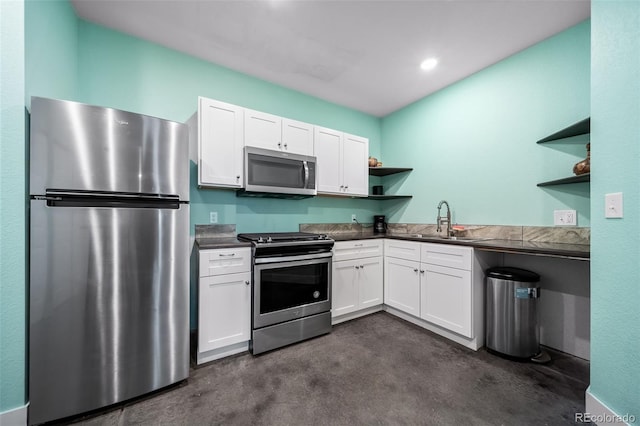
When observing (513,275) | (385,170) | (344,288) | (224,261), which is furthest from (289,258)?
(385,170)

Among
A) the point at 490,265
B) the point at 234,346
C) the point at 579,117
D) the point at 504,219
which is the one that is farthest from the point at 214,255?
the point at 579,117

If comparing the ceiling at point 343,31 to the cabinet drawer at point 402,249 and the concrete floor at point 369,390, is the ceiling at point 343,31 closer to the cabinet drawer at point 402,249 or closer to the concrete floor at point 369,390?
the cabinet drawer at point 402,249

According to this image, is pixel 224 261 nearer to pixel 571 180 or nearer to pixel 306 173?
pixel 306 173

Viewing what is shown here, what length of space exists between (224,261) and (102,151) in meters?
1.08

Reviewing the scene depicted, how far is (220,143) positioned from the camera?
7.18 feet

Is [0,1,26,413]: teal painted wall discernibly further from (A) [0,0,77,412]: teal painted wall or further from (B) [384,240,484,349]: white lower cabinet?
(B) [384,240,484,349]: white lower cabinet

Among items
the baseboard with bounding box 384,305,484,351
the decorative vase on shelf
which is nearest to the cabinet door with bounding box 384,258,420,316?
the baseboard with bounding box 384,305,484,351

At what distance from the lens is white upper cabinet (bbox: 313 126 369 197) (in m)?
2.83

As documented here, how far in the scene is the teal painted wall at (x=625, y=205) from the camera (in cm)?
115

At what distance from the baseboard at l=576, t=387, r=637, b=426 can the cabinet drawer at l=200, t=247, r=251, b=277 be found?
2346 millimetres

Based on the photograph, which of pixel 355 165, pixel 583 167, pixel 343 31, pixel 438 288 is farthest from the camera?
pixel 355 165

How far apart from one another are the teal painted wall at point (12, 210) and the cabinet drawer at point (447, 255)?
2973mm

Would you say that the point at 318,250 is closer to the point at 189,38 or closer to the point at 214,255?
the point at 214,255

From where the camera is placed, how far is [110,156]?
1.44m
